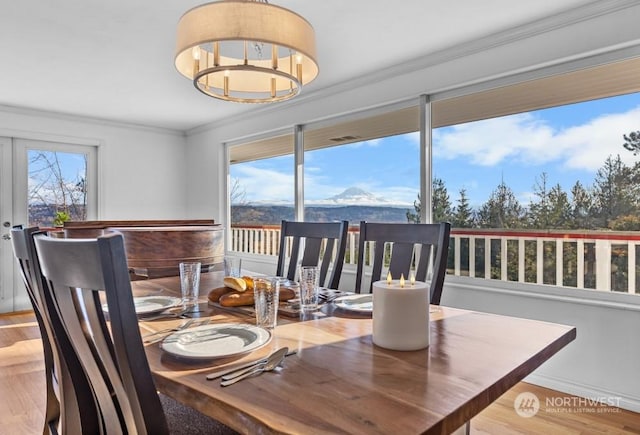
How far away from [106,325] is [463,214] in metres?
2.92

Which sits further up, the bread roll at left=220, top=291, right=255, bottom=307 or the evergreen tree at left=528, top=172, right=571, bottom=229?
the evergreen tree at left=528, top=172, right=571, bottom=229

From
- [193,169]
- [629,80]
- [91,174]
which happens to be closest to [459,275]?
[629,80]

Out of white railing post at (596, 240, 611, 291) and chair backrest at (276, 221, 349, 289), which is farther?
white railing post at (596, 240, 611, 291)

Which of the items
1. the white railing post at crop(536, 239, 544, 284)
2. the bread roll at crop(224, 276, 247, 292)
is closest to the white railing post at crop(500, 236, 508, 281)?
the white railing post at crop(536, 239, 544, 284)

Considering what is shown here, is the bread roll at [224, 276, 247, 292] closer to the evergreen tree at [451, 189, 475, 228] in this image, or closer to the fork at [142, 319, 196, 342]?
the fork at [142, 319, 196, 342]

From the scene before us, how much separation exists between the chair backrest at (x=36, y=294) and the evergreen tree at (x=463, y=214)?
2.77m

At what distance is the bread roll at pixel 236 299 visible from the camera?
58.3 inches

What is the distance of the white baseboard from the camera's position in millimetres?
2438

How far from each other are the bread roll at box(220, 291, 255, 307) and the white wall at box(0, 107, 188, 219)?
4.71 meters

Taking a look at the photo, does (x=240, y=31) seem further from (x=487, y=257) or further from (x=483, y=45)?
(x=487, y=257)

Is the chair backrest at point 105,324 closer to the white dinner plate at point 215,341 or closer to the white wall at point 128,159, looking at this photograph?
the white dinner plate at point 215,341

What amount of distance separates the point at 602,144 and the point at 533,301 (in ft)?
3.57

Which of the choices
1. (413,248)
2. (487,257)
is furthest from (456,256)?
(413,248)

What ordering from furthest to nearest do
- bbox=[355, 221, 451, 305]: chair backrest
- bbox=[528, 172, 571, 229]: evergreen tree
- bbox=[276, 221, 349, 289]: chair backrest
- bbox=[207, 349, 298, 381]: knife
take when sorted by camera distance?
1. bbox=[528, 172, 571, 229]: evergreen tree
2. bbox=[276, 221, 349, 289]: chair backrest
3. bbox=[355, 221, 451, 305]: chair backrest
4. bbox=[207, 349, 298, 381]: knife
